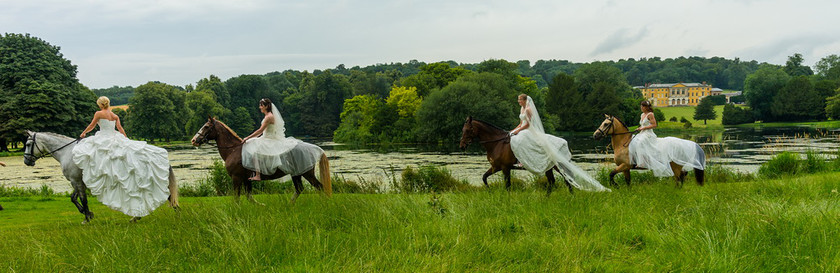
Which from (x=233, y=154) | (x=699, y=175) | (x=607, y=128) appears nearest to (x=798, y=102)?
(x=699, y=175)

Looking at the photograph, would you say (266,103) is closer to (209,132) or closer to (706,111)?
(209,132)

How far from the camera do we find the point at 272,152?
888 cm

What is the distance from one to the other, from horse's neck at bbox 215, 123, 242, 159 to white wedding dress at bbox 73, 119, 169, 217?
1.51 meters

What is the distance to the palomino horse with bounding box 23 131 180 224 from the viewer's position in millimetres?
8016

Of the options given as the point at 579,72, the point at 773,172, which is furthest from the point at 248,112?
the point at 773,172

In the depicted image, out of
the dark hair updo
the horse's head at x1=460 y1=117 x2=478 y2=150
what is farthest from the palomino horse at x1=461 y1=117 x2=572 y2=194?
the dark hair updo

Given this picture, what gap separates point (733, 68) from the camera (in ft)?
533

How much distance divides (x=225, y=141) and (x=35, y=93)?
126 ft

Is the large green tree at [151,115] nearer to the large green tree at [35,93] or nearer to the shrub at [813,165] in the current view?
the large green tree at [35,93]

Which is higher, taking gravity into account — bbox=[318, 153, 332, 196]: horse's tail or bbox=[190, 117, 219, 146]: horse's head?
bbox=[190, 117, 219, 146]: horse's head

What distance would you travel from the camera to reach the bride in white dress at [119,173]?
7488mm

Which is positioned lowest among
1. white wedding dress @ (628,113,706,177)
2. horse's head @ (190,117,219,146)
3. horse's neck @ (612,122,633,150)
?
white wedding dress @ (628,113,706,177)

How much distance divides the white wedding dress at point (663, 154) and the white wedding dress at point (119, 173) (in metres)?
8.39

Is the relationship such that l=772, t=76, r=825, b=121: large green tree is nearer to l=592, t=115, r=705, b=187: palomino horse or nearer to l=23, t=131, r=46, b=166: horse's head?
l=592, t=115, r=705, b=187: palomino horse
